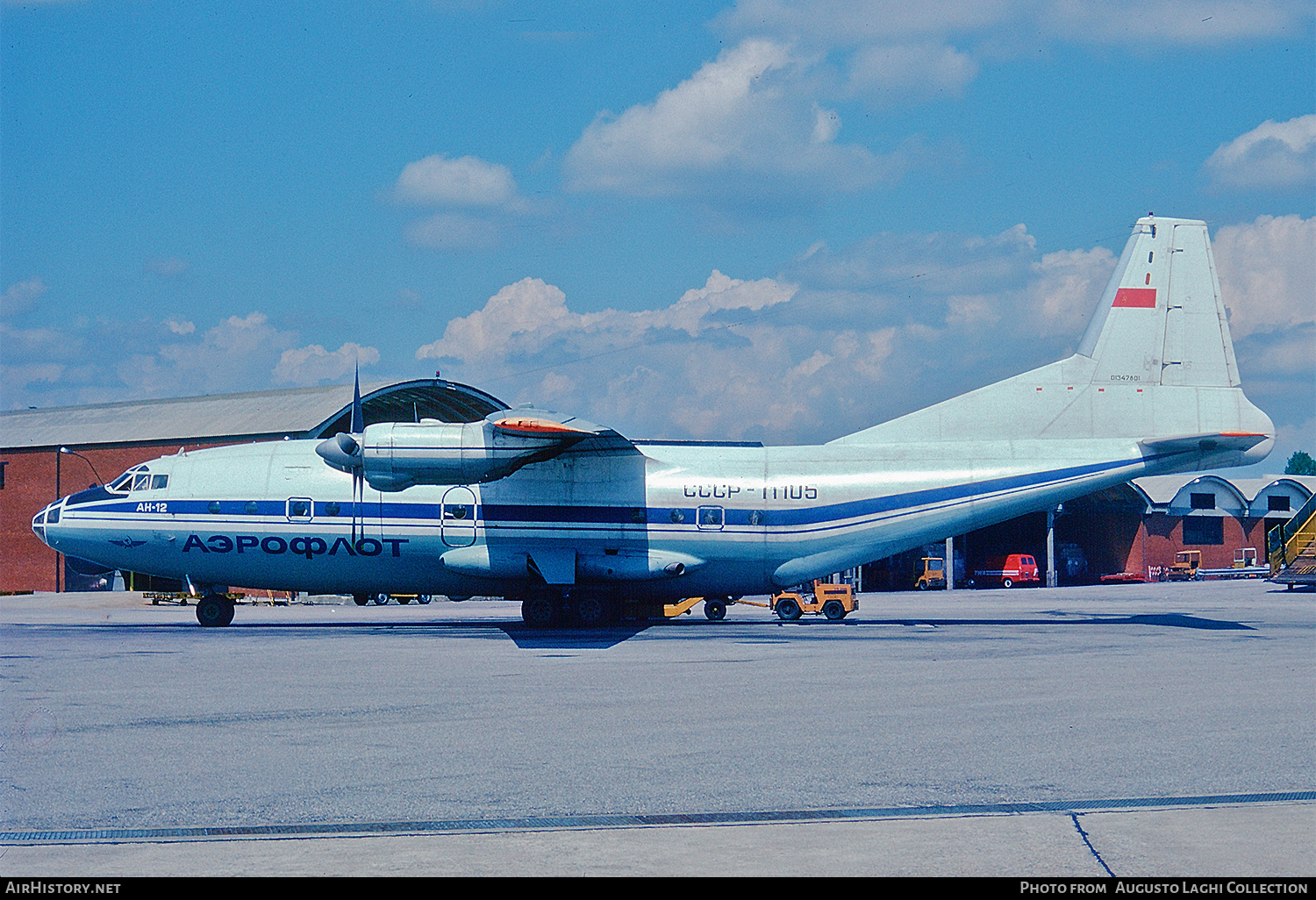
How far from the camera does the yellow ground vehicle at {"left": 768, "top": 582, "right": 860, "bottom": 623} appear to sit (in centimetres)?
3192

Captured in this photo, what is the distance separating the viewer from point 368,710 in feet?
44.1

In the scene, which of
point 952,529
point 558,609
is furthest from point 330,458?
point 952,529

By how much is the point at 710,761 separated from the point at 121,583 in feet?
173

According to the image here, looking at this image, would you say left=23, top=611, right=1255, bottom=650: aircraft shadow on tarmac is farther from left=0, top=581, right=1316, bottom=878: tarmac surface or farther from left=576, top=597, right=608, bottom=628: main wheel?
left=0, top=581, right=1316, bottom=878: tarmac surface

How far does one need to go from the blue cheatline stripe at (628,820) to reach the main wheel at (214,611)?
71.6ft

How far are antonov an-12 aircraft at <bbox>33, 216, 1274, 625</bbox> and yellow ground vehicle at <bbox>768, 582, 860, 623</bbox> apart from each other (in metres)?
3.85

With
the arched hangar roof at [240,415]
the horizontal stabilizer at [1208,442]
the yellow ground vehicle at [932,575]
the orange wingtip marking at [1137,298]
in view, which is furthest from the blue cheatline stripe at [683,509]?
the yellow ground vehicle at [932,575]

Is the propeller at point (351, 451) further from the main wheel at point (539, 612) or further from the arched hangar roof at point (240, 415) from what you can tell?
the arched hangar roof at point (240, 415)

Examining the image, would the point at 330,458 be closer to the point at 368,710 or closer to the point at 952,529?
the point at 368,710

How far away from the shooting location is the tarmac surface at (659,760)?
7172 millimetres

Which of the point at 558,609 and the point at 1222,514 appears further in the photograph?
the point at 1222,514

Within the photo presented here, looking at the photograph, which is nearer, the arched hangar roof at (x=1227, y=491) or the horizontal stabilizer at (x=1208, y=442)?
the horizontal stabilizer at (x=1208, y=442)

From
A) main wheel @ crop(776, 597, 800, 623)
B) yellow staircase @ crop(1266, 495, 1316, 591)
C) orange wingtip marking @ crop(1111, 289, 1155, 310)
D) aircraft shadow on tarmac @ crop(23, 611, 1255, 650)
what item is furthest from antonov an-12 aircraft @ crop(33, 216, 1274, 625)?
yellow staircase @ crop(1266, 495, 1316, 591)
